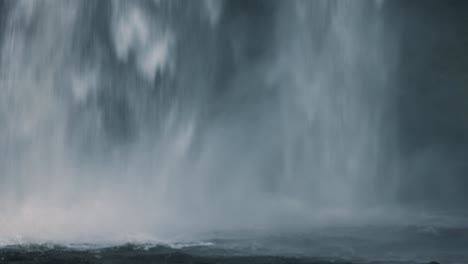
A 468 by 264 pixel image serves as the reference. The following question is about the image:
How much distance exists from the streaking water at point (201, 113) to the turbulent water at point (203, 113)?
0.11 metres

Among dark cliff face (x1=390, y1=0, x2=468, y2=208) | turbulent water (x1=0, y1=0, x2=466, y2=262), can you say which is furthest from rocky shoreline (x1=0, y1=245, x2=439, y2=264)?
dark cliff face (x1=390, y1=0, x2=468, y2=208)

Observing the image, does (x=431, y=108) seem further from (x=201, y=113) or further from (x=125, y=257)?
(x=125, y=257)

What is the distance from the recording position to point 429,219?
46.2 m

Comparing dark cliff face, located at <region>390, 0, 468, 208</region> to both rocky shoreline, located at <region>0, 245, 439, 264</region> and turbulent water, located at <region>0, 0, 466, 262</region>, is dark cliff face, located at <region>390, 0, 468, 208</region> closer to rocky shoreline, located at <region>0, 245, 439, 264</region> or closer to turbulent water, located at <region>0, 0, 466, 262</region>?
turbulent water, located at <region>0, 0, 466, 262</region>

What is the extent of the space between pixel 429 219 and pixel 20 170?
28060 mm

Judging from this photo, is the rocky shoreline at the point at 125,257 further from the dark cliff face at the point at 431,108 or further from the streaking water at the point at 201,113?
the dark cliff face at the point at 431,108

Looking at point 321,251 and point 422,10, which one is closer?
point 321,251

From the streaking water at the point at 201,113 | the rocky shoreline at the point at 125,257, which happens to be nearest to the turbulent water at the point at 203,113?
the streaking water at the point at 201,113

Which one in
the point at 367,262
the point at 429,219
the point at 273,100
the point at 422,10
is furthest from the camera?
the point at 422,10

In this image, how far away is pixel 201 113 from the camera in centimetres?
5775

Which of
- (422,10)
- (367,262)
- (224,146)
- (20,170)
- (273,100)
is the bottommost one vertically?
(367,262)

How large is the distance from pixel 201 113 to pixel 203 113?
1.13 ft

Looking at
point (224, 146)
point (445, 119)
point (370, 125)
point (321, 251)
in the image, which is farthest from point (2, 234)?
point (445, 119)

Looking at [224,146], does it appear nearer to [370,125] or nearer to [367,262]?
[370,125]
